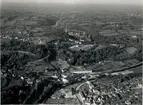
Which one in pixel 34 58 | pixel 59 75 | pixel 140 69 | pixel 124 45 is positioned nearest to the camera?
pixel 59 75

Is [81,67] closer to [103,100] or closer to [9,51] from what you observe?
[103,100]

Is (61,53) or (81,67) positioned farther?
(61,53)

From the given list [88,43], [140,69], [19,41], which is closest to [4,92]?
[140,69]

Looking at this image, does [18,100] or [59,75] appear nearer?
[18,100]

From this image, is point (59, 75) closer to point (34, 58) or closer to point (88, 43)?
point (34, 58)

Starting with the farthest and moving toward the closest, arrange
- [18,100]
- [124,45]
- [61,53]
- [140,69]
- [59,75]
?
[124,45] → [61,53] → [140,69] → [59,75] → [18,100]

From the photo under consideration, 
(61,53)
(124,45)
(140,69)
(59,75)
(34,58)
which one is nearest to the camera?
(59,75)

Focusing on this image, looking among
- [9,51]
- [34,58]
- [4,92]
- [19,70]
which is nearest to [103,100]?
[4,92]

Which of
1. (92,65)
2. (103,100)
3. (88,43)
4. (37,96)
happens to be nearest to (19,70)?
(37,96)

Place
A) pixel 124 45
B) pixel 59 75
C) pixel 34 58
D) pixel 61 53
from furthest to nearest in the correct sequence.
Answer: pixel 124 45, pixel 61 53, pixel 34 58, pixel 59 75
